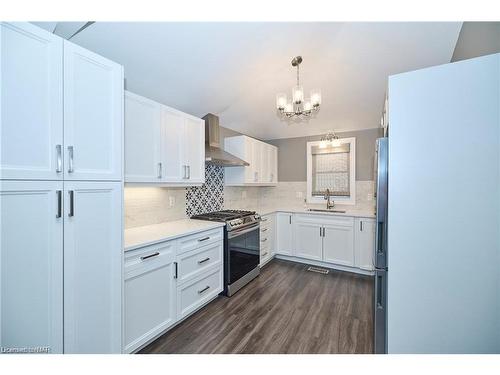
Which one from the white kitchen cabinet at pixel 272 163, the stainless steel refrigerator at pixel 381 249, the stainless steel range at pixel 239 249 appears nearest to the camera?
the stainless steel refrigerator at pixel 381 249

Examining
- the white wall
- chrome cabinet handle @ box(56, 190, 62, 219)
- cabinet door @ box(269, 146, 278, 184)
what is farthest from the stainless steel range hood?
the white wall

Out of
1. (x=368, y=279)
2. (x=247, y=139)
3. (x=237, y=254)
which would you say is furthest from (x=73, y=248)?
(x=368, y=279)

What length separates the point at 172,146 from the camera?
2.24 metres

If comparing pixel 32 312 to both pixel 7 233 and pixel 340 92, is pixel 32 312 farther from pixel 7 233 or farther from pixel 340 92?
pixel 340 92

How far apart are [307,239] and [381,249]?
216cm

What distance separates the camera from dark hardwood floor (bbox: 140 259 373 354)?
1774 millimetres

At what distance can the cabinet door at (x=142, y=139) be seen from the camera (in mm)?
1828

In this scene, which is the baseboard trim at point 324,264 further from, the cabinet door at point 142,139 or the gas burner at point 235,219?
the cabinet door at point 142,139

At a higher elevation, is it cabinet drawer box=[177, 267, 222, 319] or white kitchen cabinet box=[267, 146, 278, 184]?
white kitchen cabinet box=[267, 146, 278, 184]

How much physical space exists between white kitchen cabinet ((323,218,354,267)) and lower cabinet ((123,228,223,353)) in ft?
6.20

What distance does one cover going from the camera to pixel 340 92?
3139 mm

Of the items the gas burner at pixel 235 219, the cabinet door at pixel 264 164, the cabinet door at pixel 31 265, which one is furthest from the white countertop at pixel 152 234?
the cabinet door at pixel 264 164

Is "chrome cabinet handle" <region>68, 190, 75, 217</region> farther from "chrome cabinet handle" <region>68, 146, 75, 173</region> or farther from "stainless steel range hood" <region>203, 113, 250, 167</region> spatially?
"stainless steel range hood" <region>203, 113, 250, 167</region>

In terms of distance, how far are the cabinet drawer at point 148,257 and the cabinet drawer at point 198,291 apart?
0.37m
